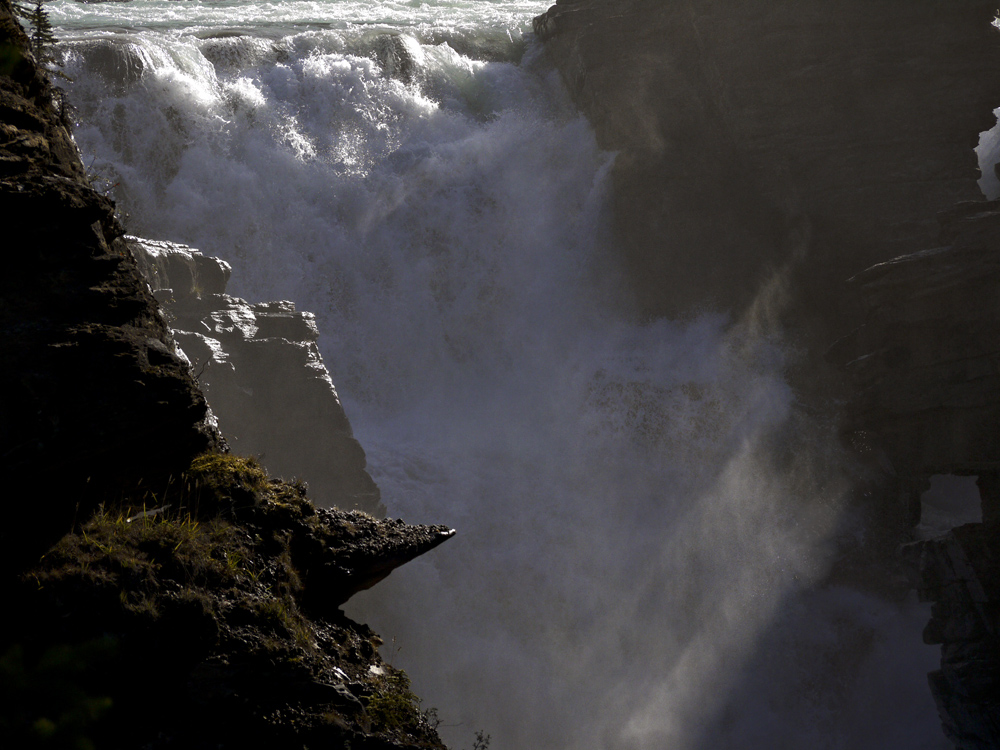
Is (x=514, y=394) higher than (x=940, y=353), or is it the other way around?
(x=940, y=353)

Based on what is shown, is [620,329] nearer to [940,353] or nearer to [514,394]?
[514,394]

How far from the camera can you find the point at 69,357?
538 centimetres

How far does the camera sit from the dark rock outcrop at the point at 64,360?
5.06m

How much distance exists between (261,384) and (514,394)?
8.80 meters

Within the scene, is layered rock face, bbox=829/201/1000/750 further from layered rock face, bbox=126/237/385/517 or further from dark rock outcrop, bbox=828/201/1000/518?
layered rock face, bbox=126/237/385/517

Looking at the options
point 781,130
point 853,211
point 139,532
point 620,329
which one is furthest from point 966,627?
point 139,532

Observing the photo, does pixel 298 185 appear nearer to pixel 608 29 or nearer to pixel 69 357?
pixel 608 29

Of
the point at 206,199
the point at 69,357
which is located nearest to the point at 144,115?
the point at 206,199

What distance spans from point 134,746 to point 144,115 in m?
24.4

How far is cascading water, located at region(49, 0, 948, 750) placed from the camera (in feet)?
61.7

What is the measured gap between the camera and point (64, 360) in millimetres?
5352

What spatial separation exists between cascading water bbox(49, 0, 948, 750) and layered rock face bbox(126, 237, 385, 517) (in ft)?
7.66

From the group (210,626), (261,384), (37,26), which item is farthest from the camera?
(261,384)

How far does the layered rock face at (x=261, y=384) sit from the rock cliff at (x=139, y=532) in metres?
12.1
